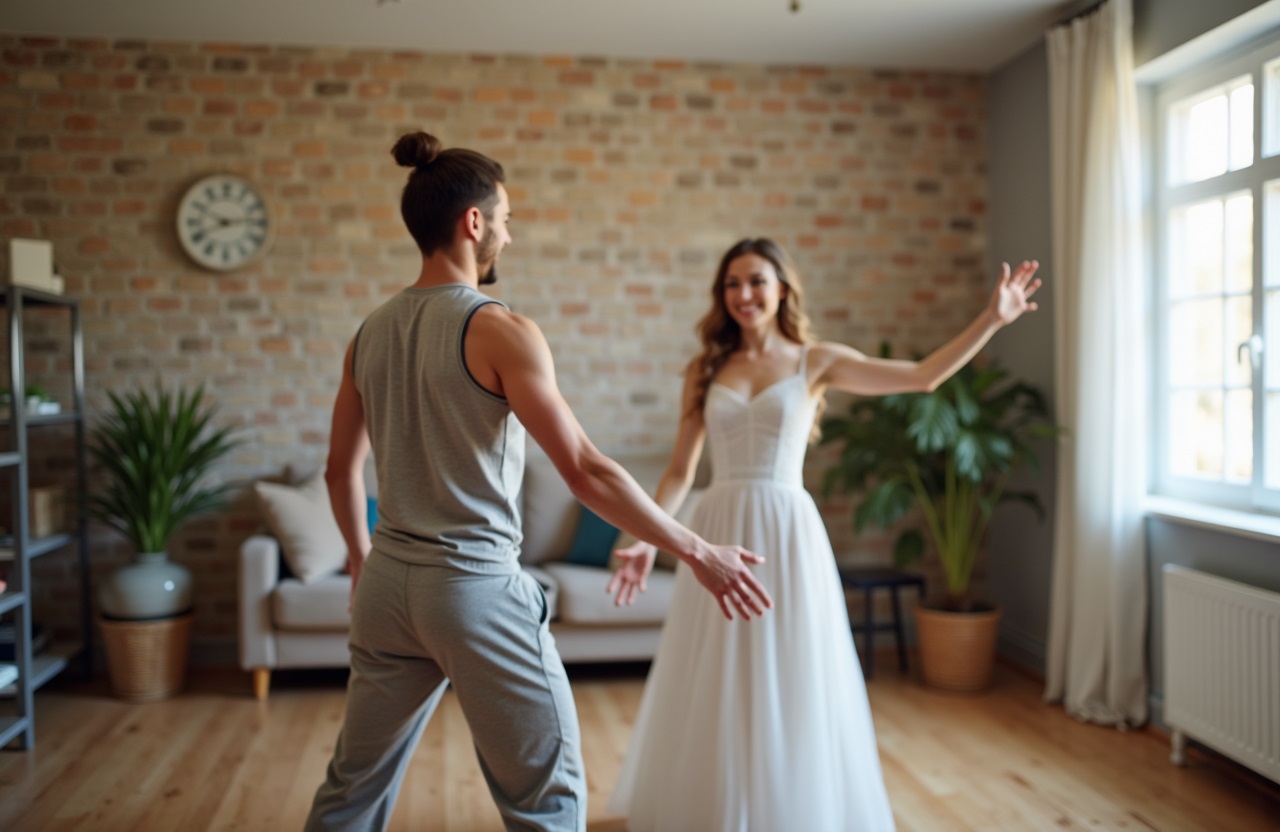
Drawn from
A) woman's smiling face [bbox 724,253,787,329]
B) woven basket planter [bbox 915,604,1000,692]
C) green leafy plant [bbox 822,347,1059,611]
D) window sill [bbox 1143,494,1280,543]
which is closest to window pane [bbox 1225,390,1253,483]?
window sill [bbox 1143,494,1280,543]

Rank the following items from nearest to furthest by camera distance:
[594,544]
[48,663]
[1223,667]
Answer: [1223,667] < [48,663] < [594,544]

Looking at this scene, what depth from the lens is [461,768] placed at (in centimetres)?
334

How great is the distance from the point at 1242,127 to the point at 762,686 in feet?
8.61

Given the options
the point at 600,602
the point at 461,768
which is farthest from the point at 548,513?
the point at 461,768

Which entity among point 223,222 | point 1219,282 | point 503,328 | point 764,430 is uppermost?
point 223,222

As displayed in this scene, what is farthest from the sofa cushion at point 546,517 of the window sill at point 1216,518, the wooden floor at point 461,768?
the window sill at point 1216,518

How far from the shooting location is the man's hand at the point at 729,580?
1751 millimetres

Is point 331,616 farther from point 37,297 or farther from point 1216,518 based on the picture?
point 1216,518

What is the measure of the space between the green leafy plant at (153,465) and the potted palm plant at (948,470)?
106 inches

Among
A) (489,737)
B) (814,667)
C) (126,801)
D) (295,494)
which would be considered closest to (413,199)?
(489,737)

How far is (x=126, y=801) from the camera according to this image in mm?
3051

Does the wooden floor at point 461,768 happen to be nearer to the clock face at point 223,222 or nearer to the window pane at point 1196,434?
the window pane at point 1196,434

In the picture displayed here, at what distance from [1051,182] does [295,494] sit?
3.44m

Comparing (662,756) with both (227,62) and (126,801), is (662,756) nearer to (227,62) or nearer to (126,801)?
(126,801)
